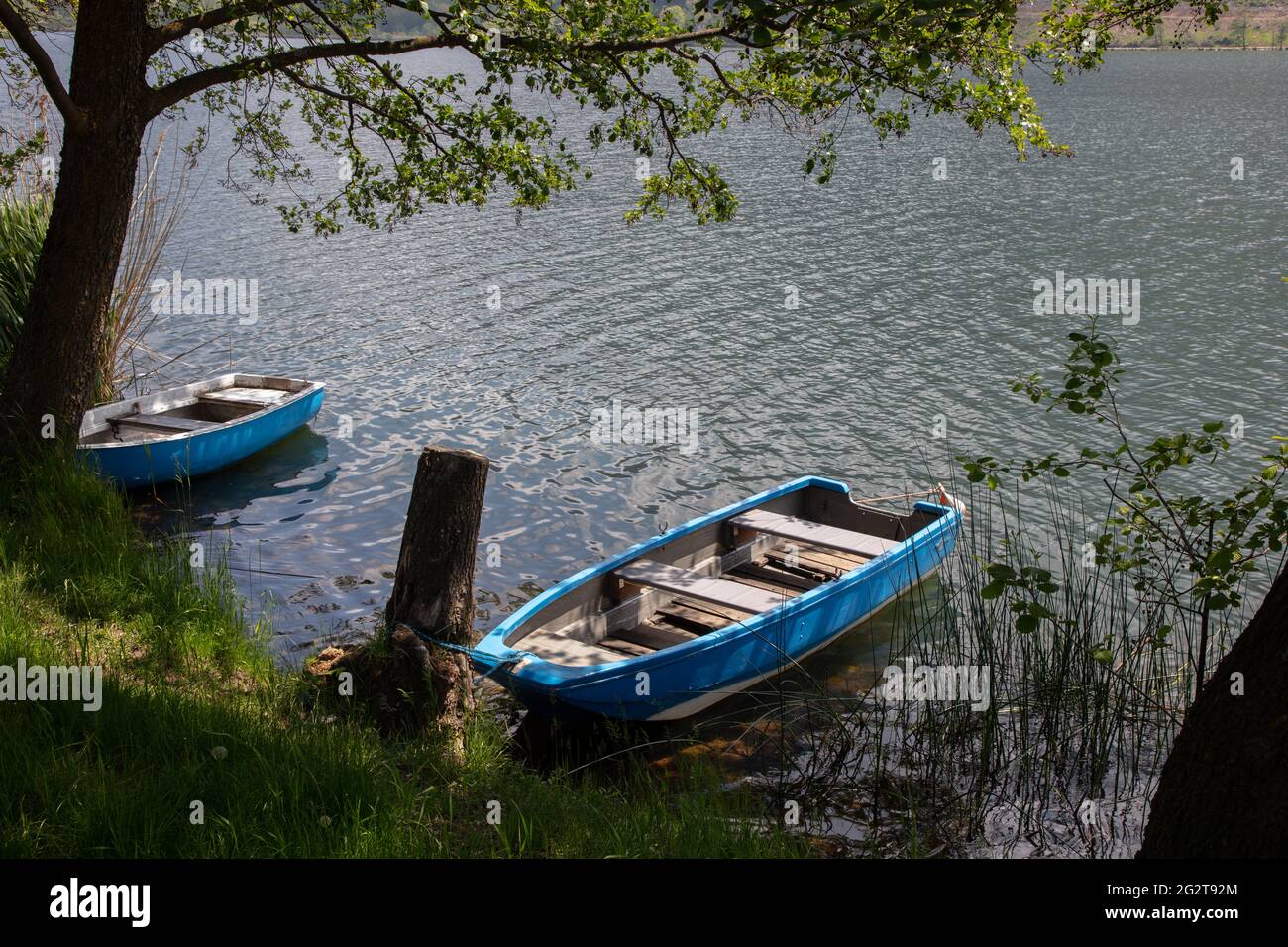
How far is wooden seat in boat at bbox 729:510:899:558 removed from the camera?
35.0ft

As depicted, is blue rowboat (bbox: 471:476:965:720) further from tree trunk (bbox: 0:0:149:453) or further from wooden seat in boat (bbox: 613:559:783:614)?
tree trunk (bbox: 0:0:149:453)

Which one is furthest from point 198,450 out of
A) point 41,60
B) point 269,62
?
point 41,60

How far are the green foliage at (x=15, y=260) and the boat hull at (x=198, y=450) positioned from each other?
5.50 ft

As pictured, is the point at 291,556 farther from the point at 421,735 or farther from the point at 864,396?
the point at 864,396

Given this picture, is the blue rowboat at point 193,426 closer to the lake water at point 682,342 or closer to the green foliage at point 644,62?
the lake water at point 682,342

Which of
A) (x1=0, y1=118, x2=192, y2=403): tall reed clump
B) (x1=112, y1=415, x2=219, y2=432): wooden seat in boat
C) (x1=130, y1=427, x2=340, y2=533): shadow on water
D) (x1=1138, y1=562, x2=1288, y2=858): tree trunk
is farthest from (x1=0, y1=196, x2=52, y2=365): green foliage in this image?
(x1=1138, y1=562, x2=1288, y2=858): tree trunk

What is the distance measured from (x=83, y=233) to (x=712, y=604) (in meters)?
5.64

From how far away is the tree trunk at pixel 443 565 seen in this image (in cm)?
728

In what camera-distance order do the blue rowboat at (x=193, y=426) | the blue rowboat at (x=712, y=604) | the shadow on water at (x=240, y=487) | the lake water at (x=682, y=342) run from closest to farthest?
1. the blue rowboat at (x=712, y=604)
2. the blue rowboat at (x=193, y=426)
3. the shadow on water at (x=240, y=487)
4. the lake water at (x=682, y=342)

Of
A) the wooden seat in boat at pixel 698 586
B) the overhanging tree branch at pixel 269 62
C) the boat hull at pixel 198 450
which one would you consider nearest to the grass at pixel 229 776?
the wooden seat in boat at pixel 698 586

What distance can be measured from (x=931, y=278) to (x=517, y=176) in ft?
46.2

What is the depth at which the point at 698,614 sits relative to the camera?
31.8ft
